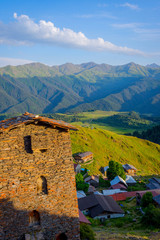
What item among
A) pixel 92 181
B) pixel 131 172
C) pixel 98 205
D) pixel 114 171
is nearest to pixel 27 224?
pixel 98 205

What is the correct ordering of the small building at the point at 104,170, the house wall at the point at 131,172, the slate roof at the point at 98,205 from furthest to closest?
the house wall at the point at 131,172
the small building at the point at 104,170
the slate roof at the point at 98,205

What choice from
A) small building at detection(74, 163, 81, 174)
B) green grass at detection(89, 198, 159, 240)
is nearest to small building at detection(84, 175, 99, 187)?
small building at detection(74, 163, 81, 174)

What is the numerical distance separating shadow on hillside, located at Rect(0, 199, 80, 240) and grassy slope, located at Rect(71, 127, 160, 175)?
64972 millimetres

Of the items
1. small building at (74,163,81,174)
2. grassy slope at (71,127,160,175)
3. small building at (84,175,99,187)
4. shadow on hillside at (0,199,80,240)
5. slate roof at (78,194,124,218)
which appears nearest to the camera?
shadow on hillside at (0,199,80,240)

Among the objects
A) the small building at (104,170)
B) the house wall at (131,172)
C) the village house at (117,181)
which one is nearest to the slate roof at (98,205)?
the village house at (117,181)

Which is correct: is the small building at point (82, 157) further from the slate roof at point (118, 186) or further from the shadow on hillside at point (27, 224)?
the shadow on hillside at point (27, 224)

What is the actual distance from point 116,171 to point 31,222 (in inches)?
2238

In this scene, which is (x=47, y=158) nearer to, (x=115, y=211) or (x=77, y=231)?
(x=77, y=231)

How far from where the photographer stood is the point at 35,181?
11.3 m

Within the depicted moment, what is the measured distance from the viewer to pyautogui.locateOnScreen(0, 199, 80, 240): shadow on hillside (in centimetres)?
1062

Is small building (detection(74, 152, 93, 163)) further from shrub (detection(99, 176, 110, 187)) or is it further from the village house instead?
the village house

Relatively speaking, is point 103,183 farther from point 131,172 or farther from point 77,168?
point 131,172

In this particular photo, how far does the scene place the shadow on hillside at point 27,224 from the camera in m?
10.6

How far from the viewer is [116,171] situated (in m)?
65.2
